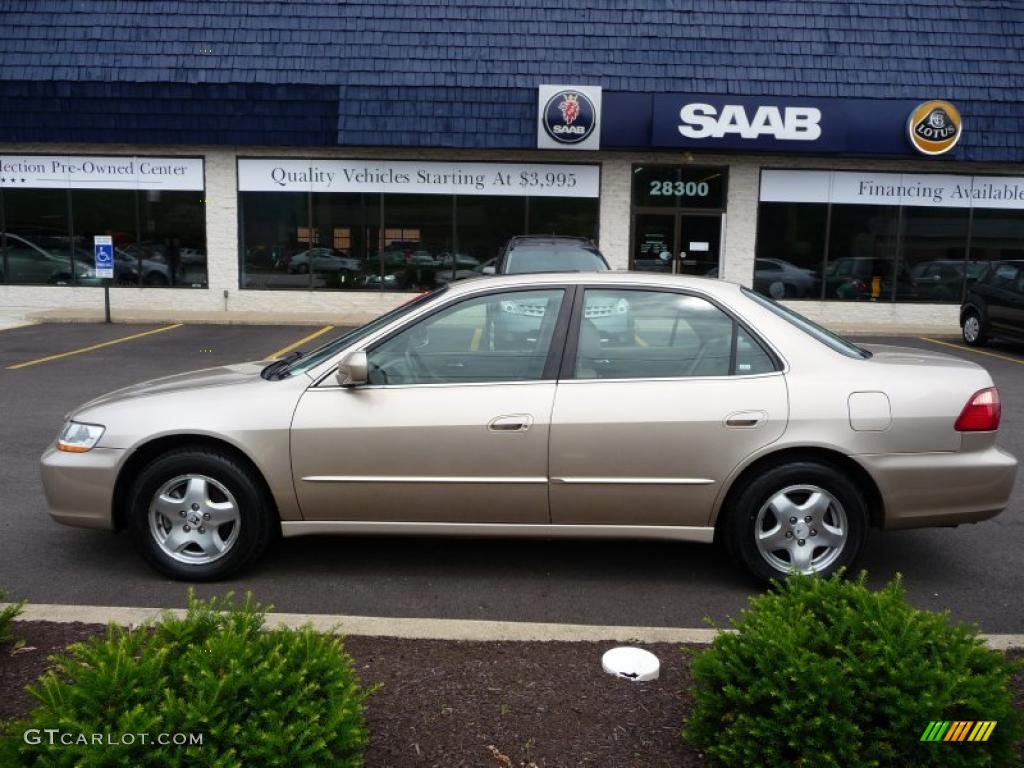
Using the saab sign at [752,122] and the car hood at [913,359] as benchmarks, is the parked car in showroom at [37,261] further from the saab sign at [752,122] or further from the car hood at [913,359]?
the car hood at [913,359]

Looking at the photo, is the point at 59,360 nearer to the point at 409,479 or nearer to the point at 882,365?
the point at 409,479

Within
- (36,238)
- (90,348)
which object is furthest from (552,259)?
(36,238)

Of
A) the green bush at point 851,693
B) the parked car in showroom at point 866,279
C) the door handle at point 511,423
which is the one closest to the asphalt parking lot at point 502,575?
the door handle at point 511,423

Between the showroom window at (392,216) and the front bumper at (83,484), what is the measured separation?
50.7 feet

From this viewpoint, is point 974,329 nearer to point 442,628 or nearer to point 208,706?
point 442,628

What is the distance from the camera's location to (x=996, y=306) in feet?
50.3

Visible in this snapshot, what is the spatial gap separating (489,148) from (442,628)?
51.6 ft

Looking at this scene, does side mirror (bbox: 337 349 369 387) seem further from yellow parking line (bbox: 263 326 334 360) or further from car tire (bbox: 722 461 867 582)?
yellow parking line (bbox: 263 326 334 360)

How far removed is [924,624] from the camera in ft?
9.20

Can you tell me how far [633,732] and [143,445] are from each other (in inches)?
111

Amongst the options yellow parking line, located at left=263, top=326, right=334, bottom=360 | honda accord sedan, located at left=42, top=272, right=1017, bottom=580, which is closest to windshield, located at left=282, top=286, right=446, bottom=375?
honda accord sedan, located at left=42, top=272, right=1017, bottom=580

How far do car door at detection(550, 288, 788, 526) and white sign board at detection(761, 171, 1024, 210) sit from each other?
16.0 metres

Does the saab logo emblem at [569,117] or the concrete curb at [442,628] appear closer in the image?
the concrete curb at [442,628]

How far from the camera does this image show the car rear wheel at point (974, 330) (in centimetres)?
1588
